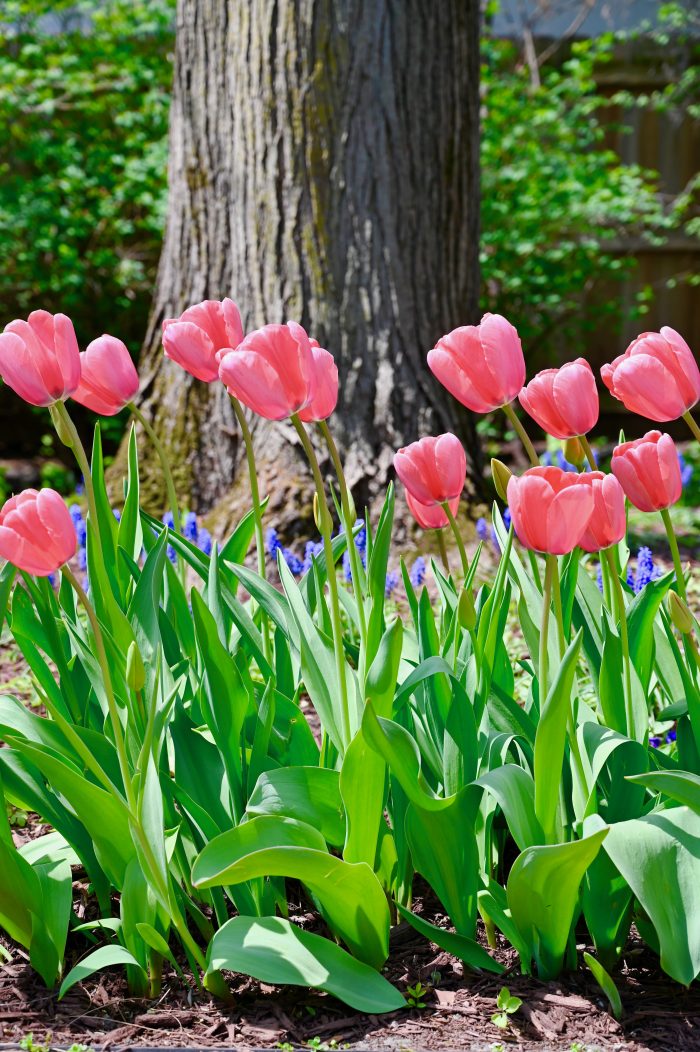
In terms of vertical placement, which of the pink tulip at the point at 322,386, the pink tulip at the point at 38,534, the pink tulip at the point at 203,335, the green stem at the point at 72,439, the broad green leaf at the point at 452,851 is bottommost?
the broad green leaf at the point at 452,851

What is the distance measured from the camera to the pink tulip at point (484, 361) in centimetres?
135

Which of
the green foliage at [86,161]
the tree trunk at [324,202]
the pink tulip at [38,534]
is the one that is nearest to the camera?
the pink tulip at [38,534]

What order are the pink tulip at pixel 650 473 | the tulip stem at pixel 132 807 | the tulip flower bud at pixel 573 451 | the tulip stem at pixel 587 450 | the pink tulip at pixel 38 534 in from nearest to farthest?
the pink tulip at pixel 38 534 < the tulip stem at pixel 132 807 < the pink tulip at pixel 650 473 < the tulip stem at pixel 587 450 < the tulip flower bud at pixel 573 451

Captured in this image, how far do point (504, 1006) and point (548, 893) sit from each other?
199 millimetres

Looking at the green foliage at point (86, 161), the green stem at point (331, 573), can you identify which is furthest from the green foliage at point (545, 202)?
the green stem at point (331, 573)

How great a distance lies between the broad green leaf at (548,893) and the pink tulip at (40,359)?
2.78 feet

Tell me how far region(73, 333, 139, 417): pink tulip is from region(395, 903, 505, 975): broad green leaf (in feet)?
2.89

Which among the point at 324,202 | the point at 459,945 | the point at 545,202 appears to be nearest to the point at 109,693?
the point at 459,945

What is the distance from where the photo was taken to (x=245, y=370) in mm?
1270

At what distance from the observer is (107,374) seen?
1.50 metres

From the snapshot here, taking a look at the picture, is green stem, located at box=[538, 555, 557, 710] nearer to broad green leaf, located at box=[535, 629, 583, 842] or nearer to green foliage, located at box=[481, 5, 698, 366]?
broad green leaf, located at box=[535, 629, 583, 842]

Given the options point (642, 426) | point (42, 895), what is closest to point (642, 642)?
point (42, 895)

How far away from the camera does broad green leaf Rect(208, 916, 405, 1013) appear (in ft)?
4.43

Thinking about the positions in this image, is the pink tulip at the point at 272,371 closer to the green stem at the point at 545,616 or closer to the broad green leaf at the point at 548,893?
the green stem at the point at 545,616
